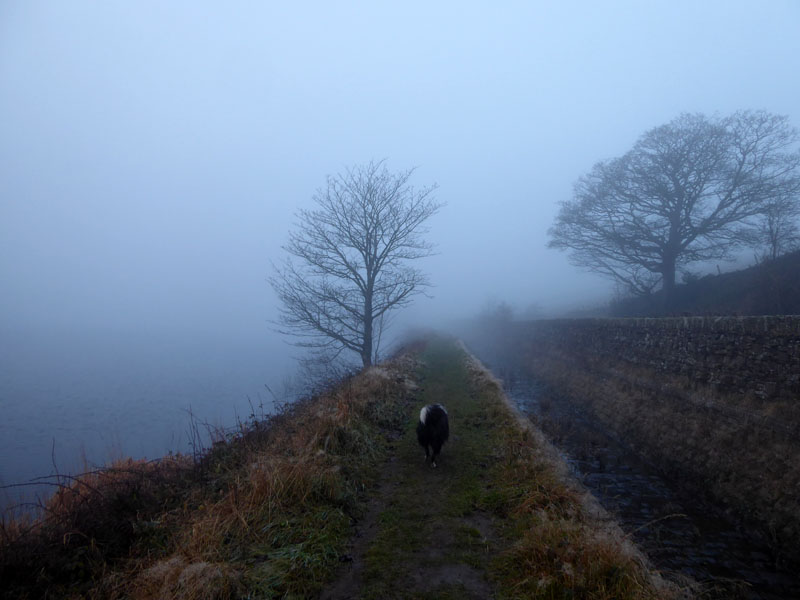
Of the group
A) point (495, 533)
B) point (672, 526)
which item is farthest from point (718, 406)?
point (495, 533)

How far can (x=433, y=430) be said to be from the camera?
310 inches

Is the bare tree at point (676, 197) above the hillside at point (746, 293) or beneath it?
above

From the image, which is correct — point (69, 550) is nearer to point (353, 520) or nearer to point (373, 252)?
Result: point (353, 520)

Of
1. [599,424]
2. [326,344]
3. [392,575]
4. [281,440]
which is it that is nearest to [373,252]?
[326,344]

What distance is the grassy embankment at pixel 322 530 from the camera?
403 centimetres

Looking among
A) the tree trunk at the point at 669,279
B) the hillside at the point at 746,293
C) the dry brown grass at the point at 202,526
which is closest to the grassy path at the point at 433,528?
the dry brown grass at the point at 202,526

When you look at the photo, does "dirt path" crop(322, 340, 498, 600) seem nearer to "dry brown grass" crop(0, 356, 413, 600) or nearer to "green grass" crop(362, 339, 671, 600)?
"green grass" crop(362, 339, 671, 600)

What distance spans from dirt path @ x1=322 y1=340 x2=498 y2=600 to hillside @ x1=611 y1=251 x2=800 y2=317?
399 inches

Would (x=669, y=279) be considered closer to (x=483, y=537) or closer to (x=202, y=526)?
(x=483, y=537)

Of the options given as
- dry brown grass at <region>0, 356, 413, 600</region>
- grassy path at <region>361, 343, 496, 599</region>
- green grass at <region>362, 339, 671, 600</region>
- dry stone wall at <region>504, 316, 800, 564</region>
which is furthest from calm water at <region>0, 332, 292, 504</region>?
dry stone wall at <region>504, 316, 800, 564</region>

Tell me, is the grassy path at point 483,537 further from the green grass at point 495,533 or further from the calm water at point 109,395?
the calm water at point 109,395

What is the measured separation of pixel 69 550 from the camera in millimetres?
4492

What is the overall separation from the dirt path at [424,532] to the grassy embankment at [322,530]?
20 mm

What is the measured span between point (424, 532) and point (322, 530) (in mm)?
1270
